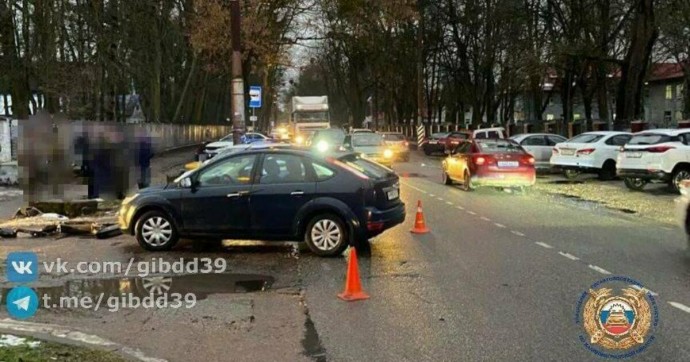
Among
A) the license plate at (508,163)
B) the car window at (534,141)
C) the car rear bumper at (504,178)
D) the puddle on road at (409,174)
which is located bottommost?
the puddle on road at (409,174)

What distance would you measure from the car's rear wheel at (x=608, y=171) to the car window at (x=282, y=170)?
1419cm

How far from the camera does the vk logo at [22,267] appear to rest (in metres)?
8.77

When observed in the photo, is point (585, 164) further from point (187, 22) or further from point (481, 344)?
point (187, 22)

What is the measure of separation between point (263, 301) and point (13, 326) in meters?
2.41

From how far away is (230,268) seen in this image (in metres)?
9.25

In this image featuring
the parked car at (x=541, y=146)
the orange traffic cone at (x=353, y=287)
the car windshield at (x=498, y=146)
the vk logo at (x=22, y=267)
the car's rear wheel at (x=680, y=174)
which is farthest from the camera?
the parked car at (x=541, y=146)

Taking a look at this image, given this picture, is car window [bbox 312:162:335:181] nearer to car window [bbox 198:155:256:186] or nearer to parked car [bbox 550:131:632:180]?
Result: car window [bbox 198:155:256:186]

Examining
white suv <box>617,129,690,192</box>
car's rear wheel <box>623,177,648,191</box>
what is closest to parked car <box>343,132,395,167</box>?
car's rear wheel <box>623,177,648,191</box>

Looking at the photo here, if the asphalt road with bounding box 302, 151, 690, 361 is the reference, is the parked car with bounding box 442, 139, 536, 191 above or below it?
above

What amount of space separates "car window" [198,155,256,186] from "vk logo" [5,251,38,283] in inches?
98.6

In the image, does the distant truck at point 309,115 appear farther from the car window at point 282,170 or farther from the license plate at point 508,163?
the car window at point 282,170

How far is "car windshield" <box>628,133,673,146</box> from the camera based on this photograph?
1773cm

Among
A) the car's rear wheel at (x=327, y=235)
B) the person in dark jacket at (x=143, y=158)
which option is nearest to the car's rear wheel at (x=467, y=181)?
the person in dark jacket at (x=143, y=158)

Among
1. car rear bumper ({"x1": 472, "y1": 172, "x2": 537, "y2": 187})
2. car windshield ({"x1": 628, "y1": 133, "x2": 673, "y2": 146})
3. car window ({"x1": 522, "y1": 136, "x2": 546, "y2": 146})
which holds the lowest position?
car rear bumper ({"x1": 472, "y1": 172, "x2": 537, "y2": 187})
